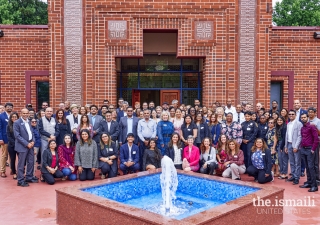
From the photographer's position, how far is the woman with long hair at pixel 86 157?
9.03 m

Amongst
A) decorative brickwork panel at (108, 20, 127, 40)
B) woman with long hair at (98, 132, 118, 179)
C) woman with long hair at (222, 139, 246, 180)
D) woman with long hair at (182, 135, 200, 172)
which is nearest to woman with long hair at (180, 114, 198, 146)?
woman with long hair at (182, 135, 200, 172)

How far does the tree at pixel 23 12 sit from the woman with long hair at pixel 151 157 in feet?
69.6

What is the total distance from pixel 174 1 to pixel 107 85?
3.74 metres

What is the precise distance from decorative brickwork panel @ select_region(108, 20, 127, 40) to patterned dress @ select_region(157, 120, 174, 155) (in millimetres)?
4326

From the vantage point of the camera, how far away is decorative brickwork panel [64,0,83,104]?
489 inches

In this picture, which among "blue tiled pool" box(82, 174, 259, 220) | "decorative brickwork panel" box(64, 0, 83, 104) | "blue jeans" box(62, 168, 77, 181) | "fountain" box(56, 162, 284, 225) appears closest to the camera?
"fountain" box(56, 162, 284, 225)

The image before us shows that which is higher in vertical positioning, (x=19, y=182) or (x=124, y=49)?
(x=124, y=49)

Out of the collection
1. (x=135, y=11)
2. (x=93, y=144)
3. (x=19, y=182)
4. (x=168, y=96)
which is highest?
(x=135, y=11)

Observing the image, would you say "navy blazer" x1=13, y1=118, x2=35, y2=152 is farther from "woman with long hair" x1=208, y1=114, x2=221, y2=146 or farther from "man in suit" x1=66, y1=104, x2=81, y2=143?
"woman with long hair" x1=208, y1=114, x2=221, y2=146

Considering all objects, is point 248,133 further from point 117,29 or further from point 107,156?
point 117,29

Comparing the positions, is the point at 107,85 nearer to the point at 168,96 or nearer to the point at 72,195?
the point at 168,96

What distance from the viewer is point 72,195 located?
5.89 m

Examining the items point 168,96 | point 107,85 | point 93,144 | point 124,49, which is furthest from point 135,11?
point 93,144

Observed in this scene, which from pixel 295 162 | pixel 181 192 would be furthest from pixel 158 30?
pixel 181 192
